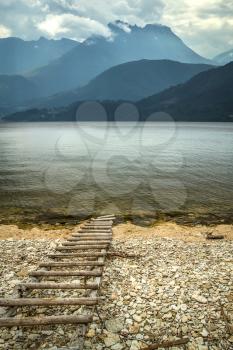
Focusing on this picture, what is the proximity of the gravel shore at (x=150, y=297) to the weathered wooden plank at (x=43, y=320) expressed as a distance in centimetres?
41

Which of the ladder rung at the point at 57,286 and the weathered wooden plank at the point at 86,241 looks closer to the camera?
the ladder rung at the point at 57,286

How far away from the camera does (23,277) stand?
50.4 ft

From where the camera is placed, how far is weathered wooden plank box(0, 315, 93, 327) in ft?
33.3

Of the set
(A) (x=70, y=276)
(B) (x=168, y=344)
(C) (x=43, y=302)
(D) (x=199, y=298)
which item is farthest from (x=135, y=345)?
(A) (x=70, y=276)

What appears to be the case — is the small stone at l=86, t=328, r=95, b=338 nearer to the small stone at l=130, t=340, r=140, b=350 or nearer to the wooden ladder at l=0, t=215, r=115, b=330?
the wooden ladder at l=0, t=215, r=115, b=330

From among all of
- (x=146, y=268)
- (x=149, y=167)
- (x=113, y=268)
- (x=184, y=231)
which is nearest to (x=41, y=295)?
(x=113, y=268)

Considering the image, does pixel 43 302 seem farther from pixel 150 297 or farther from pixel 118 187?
pixel 118 187

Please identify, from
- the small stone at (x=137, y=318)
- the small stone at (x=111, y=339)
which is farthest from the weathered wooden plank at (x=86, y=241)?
the small stone at (x=111, y=339)

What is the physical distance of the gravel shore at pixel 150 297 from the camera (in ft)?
34.0

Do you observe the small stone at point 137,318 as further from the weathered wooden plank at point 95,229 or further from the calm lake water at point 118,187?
the calm lake water at point 118,187

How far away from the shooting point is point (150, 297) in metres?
13.0

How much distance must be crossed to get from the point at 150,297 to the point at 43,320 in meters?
4.82

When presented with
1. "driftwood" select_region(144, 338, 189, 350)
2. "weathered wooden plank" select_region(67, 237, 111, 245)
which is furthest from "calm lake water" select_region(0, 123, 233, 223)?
"driftwood" select_region(144, 338, 189, 350)

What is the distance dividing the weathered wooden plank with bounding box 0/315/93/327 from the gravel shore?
1.34 ft
